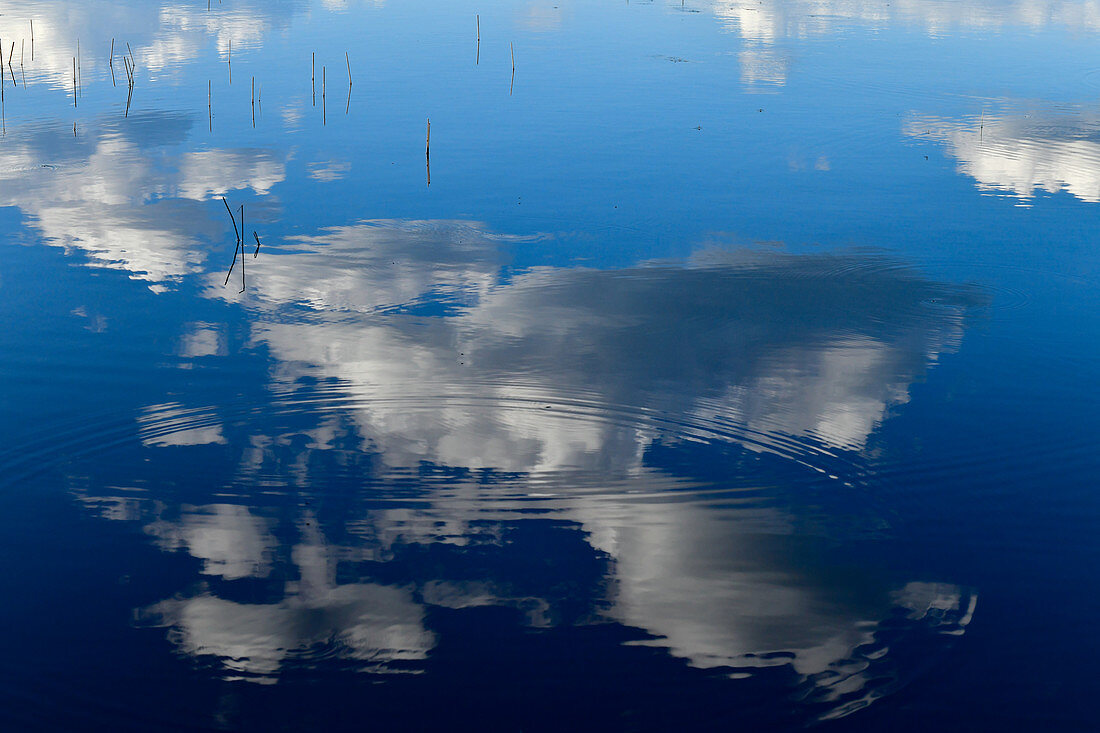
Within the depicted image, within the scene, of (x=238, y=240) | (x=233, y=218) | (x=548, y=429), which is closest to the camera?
(x=548, y=429)

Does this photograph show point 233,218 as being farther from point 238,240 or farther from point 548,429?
point 548,429

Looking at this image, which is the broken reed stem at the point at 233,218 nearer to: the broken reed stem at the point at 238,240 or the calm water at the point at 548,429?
the broken reed stem at the point at 238,240

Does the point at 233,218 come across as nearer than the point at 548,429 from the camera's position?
No

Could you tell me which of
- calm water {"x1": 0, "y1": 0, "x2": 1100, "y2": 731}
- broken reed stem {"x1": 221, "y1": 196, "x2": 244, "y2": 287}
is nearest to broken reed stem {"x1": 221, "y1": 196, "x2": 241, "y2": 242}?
broken reed stem {"x1": 221, "y1": 196, "x2": 244, "y2": 287}

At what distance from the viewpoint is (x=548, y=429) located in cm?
655

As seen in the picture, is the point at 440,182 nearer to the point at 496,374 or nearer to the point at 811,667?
the point at 496,374

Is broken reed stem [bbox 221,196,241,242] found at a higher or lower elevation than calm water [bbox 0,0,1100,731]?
higher

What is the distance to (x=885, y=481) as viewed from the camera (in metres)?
6.04

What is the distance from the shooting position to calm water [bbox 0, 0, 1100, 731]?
15.2 ft

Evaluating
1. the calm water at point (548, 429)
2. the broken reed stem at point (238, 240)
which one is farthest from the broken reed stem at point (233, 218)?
the calm water at point (548, 429)

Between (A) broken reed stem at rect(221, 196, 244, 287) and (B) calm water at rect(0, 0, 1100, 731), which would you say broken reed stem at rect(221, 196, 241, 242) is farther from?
(B) calm water at rect(0, 0, 1100, 731)

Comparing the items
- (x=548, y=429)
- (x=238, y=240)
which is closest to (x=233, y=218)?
(x=238, y=240)

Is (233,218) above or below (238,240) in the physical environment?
above

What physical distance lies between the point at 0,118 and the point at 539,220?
9422 millimetres
